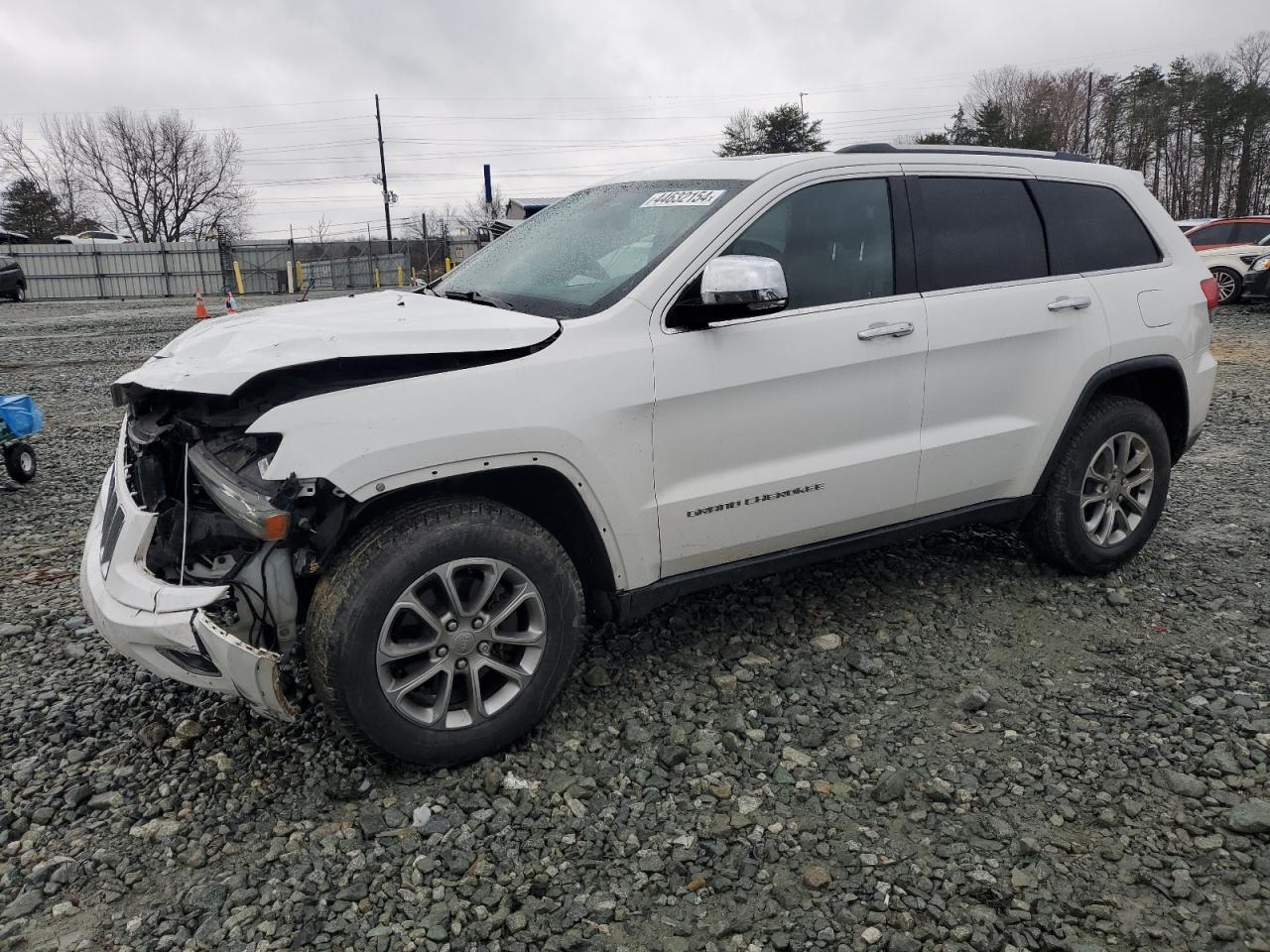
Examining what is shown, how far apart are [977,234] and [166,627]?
3342 mm

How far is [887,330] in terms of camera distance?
3.47 metres

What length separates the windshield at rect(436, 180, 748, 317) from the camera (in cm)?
324

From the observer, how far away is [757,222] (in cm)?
333

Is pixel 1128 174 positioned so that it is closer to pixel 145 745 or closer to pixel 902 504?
pixel 902 504

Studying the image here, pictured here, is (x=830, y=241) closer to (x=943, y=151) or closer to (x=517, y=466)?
(x=943, y=151)

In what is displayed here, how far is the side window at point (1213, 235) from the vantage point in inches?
697

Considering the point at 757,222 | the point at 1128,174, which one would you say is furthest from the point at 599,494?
the point at 1128,174

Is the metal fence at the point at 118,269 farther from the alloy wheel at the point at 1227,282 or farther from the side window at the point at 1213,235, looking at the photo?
the alloy wheel at the point at 1227,282

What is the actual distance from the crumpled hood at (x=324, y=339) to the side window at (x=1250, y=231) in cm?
1908

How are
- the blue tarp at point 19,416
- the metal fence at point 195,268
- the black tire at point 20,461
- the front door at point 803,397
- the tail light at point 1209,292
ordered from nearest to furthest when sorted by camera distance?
the front door at point 803,397 < the tail light at point 1209,292 < the blue tarp at point 19,416 < the black tire at point 20,461 < the metal fence at point 195,268

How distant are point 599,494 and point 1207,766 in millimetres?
2093

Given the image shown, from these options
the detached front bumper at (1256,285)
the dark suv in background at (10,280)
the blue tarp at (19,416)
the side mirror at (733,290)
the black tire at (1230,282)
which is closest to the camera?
the side mirror at (733,290)

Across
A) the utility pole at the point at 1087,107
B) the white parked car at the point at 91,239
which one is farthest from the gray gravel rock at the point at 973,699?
the utility pole at the point at 1087,107

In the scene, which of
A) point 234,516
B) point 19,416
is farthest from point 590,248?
point 19,416
